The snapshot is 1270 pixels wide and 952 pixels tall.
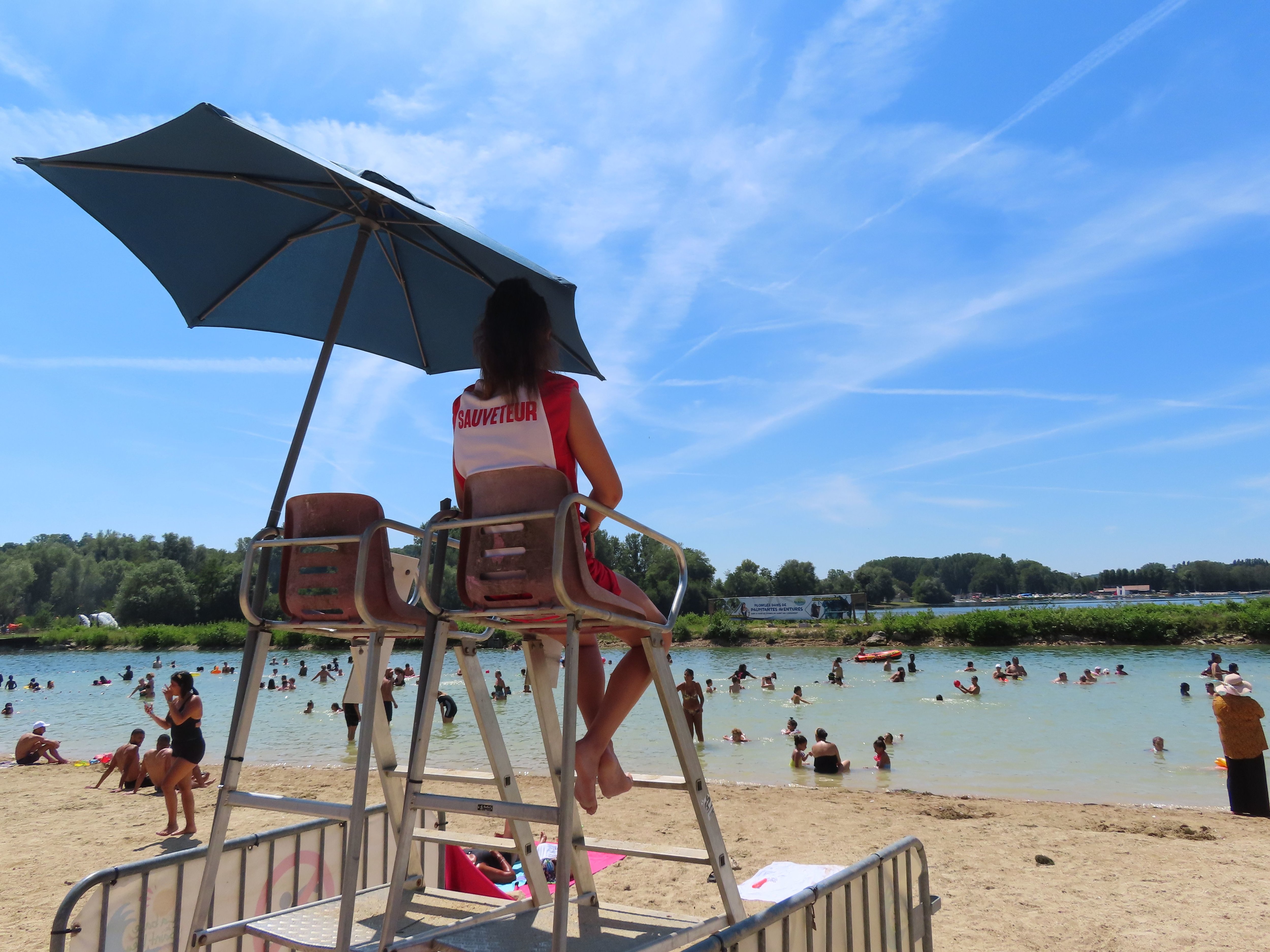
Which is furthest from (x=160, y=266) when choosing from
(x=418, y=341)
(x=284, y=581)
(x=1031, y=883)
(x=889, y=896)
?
(x=1031, y=883)

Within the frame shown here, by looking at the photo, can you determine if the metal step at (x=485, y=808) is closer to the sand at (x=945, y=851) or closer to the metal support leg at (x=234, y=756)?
the metal support leg at (x=234, y=756)

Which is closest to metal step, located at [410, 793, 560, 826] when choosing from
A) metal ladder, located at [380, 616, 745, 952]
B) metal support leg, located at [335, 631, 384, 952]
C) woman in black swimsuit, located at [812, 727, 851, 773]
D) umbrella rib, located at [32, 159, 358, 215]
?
metal ladder, located at [380, 616, 745, 952]

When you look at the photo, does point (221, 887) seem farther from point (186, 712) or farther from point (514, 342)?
point (186, 712)

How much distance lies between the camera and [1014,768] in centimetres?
1656

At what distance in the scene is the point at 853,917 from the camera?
10.3ft

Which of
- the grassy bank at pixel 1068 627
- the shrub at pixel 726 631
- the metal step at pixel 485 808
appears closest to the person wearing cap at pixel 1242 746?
the metal step at pixel 485 808

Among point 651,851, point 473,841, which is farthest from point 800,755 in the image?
point 473,841

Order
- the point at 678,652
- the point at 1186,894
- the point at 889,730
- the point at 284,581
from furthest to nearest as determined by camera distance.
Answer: the point at 678,652 < the point at 889,730 < the point at 1186,894 < the point at 284,581

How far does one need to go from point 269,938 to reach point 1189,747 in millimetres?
21622

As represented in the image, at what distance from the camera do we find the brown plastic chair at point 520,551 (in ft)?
6.97

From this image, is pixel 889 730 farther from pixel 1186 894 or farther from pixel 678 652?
pixel 678 652

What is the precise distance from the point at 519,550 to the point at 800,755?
15.9 m

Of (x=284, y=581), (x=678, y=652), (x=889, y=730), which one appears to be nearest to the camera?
(x=284, y=581)

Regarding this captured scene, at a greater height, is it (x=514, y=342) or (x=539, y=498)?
(x=514, y=342)
